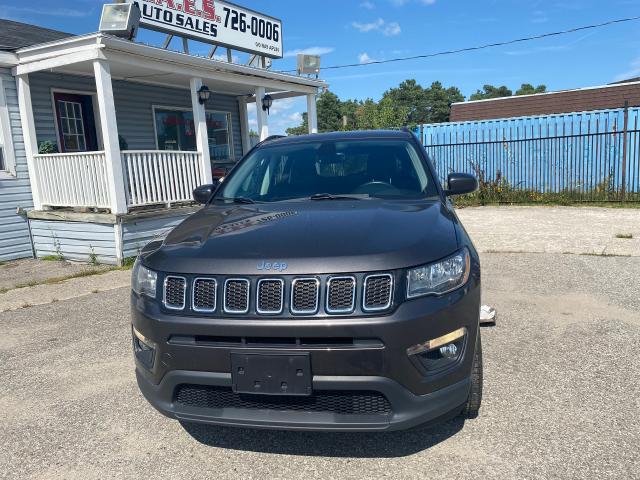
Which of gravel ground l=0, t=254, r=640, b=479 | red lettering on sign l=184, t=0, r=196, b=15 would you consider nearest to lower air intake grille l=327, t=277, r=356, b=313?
gravel ground l=0, t=254, r=640, b=479

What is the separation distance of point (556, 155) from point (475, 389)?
497 inches

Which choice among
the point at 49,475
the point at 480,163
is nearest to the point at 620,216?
the point at 480,163

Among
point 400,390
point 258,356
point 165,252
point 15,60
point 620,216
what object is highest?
point 15,60

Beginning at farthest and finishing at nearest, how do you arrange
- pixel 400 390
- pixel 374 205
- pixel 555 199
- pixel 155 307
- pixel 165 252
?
pixel 555 199, pixel 374 205, pixel 165 252, pixel 155 307, pixel 400 390

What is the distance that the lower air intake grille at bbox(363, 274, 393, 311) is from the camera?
2086mm

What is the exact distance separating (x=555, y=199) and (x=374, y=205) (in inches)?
452

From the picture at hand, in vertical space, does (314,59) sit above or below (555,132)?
above

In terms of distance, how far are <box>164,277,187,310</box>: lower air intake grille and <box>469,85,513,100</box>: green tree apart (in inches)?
3669

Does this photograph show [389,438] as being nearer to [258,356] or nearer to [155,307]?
[258,356]

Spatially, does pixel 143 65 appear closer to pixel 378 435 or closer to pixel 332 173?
pixel 332 173

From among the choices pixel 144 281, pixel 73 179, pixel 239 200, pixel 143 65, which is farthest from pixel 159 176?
pixel 144 281

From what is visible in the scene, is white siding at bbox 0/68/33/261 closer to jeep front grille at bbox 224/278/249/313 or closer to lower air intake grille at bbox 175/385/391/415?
lower air intake grille at bbox 175/385/391/415

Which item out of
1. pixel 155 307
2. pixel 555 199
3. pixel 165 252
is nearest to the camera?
pixel 155 307

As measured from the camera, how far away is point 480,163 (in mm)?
14688
